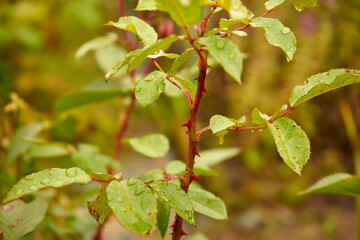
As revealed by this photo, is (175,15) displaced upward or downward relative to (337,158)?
upward

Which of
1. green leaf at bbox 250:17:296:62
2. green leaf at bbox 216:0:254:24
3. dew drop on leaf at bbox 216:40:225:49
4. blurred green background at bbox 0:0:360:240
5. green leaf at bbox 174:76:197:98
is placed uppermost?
green leaf at bbox 216:0:254:24

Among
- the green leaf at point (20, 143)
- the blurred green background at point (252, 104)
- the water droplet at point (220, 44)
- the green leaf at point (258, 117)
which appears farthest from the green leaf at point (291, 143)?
the blurred green background at point (252, 104)

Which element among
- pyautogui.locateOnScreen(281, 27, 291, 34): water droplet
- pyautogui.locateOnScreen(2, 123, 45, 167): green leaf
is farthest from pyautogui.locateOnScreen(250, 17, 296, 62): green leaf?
pyautogui.locateOnScreen(2, 123, 45, 167): green leaf

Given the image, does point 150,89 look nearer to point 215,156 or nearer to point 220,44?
point 220,44

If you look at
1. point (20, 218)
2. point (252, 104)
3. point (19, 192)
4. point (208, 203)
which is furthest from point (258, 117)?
point (252, 104)

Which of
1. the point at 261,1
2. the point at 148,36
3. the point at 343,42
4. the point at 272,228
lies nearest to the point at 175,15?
the point at 148,36

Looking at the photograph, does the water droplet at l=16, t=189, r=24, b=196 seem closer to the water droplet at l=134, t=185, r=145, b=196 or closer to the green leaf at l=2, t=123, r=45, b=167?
the water droplet at l=134, t=185, r=145, b=196

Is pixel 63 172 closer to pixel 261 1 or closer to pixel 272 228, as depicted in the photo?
pixel 272 228
